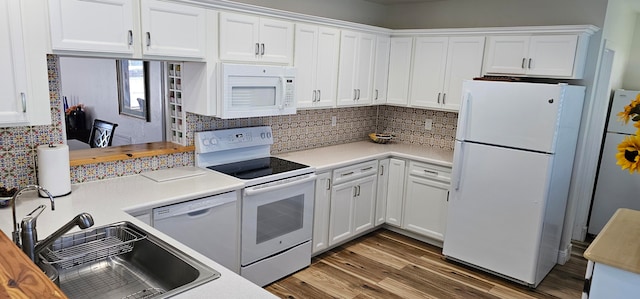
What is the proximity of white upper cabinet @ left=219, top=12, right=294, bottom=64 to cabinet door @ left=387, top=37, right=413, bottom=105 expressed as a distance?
4.61 ft

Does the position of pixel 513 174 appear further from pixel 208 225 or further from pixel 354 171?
pixel 208 225

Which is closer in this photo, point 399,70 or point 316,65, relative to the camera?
point 316,65

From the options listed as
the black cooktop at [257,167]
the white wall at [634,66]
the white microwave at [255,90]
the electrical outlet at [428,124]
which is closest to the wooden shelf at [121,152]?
the black cooktop at [257,167]

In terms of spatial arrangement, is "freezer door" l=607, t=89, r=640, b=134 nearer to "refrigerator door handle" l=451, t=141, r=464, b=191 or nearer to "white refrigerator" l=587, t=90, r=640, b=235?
"white refrigerator" l=587, t=90, r=640, b=235

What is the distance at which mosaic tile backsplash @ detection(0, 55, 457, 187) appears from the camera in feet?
8.04

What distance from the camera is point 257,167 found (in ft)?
10.9

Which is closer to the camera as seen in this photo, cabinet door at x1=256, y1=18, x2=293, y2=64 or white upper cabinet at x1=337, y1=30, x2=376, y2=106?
cabinet door at x1=256, y1=18, x2=293, y2=64

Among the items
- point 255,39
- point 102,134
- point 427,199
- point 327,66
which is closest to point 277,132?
point 327,66

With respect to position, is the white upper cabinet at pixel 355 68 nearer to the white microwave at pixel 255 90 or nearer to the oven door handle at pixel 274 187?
the white microwave at pixel 255 90

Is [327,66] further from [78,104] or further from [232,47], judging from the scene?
[78,104]

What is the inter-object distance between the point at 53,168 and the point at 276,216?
1466mm

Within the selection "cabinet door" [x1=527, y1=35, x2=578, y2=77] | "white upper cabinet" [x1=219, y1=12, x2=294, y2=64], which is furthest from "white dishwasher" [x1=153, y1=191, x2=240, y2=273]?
"cabinet door" [x1=527, y1=35, x2=578, y2=77]

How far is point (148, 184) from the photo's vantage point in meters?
2.74

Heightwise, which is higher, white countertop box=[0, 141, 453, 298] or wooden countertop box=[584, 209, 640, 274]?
wooden countertop box=[584, 209, 640, 274]
